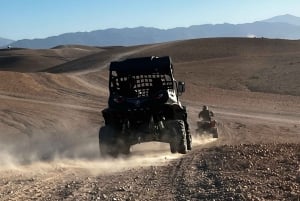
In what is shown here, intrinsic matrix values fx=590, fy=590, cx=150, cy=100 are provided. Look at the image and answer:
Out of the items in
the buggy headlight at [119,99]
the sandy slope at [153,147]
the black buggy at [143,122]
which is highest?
the buggy headlight at [119,99]

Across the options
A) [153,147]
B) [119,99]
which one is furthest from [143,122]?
[153,147]

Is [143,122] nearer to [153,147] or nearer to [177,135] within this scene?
[177,135]

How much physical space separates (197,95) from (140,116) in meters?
21.1

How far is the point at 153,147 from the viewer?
16.3 m

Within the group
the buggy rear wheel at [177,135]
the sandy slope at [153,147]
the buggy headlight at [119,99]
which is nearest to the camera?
the sandy slope at [153,147]

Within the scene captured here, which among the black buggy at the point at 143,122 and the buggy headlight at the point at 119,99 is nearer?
the black buggy at the point at 143,122

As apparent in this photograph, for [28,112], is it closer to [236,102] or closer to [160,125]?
[236,102]

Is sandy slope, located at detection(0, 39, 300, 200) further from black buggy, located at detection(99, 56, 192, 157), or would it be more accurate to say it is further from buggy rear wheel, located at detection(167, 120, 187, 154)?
black buggy, located at detection(99, 56, 192, 157)

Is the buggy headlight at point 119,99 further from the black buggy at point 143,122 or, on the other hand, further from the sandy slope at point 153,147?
the sandy slope at point 153,147

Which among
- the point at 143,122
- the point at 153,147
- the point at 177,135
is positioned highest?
the point at 143,122

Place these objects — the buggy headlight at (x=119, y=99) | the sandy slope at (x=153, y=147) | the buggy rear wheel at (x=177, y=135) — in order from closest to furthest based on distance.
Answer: the sandy slope at (x=153, y=147)
the buggy rear wheel at (x=177, y=135)
the buggy headlight at (x=119, y=99)

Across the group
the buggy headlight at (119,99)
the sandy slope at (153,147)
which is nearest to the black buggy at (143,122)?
the buggy headlight at (119,99)

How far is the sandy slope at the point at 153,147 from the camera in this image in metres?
9.20

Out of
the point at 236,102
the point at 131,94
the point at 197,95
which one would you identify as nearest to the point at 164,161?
the point at 131,94
